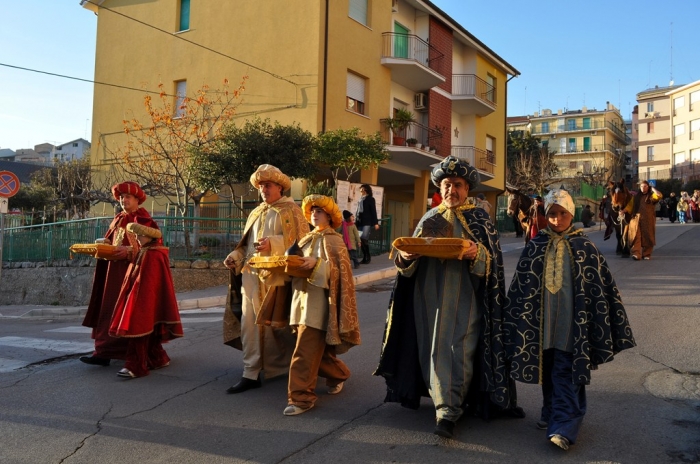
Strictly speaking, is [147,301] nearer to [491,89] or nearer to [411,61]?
[411,61]

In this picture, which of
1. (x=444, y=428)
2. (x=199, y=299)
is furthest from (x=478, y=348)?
(x=199, y=299)

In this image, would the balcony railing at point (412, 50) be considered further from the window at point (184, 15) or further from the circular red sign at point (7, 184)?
the circular red sign at point (7, 184)

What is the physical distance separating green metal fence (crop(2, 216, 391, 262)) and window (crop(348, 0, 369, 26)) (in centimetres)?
783

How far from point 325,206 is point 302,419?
1.73m

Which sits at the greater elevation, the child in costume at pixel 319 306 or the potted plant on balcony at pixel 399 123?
the potted plant on balcony at pixel 399 123

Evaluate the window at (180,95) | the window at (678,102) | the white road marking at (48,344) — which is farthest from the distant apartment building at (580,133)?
the white road marking at (48,344)

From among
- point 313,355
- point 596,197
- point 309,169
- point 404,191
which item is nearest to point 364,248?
point 309,169

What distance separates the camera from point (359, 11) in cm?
2300

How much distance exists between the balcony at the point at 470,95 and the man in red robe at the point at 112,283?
24258 millimetres

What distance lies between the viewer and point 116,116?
26.1 metres

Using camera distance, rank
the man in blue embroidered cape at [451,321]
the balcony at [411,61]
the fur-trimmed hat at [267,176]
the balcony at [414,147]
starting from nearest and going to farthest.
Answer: the man in blue embroidered cape at [451,321] → the fur-trimmed hat at [267,176] → the balcony at [414,147] → the balcony at [411,61]

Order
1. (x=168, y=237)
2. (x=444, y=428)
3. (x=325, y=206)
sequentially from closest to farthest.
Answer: (x=444, y=428) → (x=325, y=206) → (x=168, y=237)

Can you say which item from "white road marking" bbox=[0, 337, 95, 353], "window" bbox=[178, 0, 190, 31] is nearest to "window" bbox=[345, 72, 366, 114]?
"window" bbox=[178, 0, 190, 31]

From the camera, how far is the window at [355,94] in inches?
887
